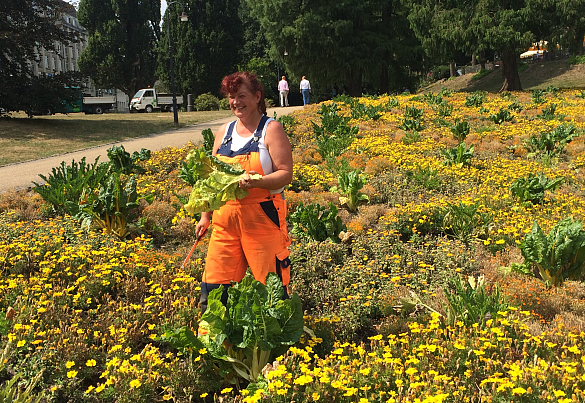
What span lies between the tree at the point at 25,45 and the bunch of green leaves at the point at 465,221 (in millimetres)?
16748

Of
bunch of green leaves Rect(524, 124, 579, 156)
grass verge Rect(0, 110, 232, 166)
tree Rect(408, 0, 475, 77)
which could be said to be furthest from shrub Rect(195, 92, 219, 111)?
bunch of green leaves Rect(524, 124, 579, 156)

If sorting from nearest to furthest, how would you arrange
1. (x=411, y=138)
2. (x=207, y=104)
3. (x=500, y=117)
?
(x=411, y=138) → (x=500, y=117) → (x=207, y=104)

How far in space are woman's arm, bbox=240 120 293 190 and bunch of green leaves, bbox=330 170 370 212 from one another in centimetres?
356

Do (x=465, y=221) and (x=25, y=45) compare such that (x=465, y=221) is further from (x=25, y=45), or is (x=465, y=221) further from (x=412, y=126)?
(x=25, y=45)

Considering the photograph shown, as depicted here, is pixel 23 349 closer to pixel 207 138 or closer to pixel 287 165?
pixel 287 165

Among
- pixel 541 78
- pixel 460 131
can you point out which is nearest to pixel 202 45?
pixel 541 78

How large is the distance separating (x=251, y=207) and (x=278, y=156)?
368 millimetres

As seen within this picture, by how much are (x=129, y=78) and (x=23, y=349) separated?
160ft

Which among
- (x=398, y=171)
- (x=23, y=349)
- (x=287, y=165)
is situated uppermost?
(x=287, y=165)

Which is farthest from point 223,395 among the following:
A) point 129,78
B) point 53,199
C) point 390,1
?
point 129,78

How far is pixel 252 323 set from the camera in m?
2.96

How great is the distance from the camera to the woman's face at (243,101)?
10.6 ft

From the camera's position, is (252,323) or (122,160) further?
(122,160)

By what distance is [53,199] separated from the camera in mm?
6336
